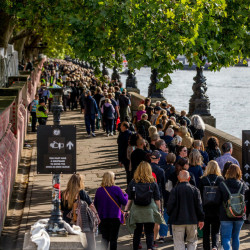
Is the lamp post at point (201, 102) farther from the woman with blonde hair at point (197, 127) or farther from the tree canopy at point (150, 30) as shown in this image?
the woman with blonde hair at point (197, 127)

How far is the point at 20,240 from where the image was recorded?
11.7m

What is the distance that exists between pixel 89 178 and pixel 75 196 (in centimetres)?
795

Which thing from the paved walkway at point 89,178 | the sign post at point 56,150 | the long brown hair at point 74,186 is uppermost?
the sign post at point 56,150

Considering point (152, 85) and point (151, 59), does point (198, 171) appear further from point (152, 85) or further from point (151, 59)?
point (152, 85)

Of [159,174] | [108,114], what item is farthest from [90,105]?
[159,174]

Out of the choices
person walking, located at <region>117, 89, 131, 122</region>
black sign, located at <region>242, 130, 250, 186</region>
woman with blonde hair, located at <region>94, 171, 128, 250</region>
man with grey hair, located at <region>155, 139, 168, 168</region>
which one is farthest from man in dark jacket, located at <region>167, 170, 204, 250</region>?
person walking, located at <region>117, 89, 131, 122</region>

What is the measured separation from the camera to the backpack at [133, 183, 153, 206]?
9.98 meters

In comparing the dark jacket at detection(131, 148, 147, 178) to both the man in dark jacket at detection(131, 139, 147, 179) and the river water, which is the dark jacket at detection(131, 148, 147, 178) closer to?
the man in dark jacket at detection(131, 139, 147, 179)

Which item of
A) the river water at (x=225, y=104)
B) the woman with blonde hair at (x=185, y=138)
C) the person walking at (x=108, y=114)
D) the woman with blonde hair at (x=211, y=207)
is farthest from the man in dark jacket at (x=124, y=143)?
the river water at (x=225, y=104)

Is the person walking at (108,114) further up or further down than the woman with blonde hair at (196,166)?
further down

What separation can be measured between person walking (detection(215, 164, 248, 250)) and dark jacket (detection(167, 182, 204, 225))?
49 centimetres

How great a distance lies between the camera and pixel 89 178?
1738 cm

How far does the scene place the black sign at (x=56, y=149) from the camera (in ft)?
A: 31.1

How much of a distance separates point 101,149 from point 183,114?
535 cm
